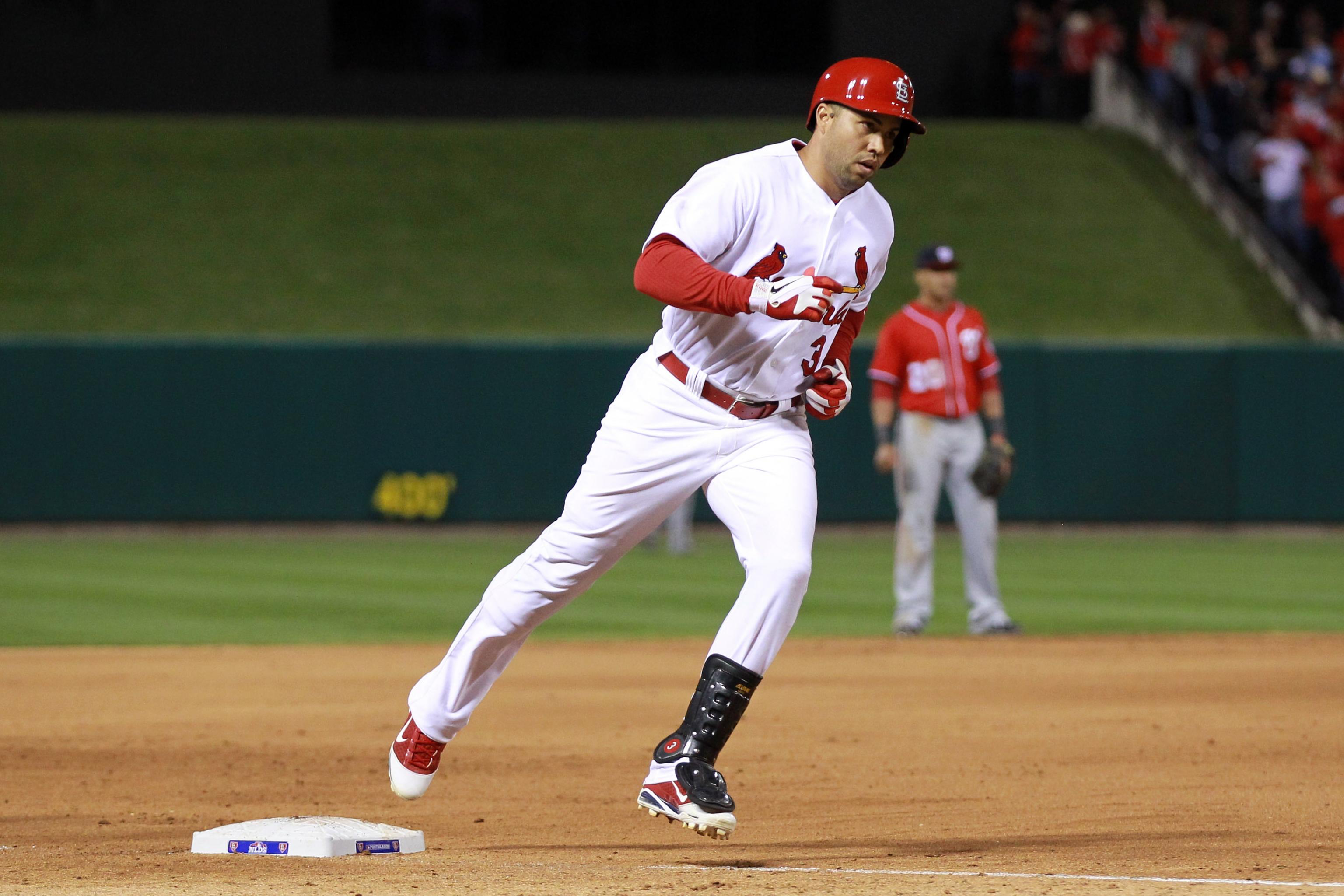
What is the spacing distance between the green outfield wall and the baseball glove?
7.15m

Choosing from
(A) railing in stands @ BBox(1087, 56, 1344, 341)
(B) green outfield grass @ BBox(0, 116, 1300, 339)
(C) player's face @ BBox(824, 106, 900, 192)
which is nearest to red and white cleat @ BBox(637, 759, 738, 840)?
(C) player's face @ BBox(824, 106, 900, 192)

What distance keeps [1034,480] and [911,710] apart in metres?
11.1

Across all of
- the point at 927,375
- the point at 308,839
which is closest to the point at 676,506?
the point at 308,839

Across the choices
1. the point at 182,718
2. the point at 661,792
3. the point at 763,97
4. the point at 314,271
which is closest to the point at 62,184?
the point at 314,271

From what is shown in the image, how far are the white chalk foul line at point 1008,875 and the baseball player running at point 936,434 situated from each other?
20.1ft

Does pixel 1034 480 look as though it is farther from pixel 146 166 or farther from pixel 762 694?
pixel 146 166

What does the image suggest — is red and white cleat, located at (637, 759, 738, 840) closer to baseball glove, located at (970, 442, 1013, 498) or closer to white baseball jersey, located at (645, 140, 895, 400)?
white baseball jersey, located at (645, 140, 895, 400)

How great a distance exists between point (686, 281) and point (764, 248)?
36cm

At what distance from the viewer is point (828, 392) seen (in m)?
5.12

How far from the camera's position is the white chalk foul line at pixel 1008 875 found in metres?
4.58

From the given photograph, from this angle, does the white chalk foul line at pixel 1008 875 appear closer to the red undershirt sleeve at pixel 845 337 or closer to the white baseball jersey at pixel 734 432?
the white baseball jersey at pixel 734 432

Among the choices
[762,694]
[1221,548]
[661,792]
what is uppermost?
[661,792]

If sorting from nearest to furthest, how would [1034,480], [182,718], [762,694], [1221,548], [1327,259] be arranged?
[182,718]
[762,694]
[1221,548]
[1034,480]
[1327,259]

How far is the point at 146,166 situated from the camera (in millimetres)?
26750
